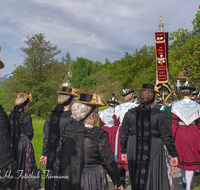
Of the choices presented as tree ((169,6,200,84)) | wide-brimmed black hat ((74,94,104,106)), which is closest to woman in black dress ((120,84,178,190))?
wide-brimmed black hat ((74,94,104,106))

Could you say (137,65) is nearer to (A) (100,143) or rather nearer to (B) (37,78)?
(B) (37,78)

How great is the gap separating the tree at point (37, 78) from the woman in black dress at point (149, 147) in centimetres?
2395

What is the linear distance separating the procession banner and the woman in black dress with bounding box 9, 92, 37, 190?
33.6 feet

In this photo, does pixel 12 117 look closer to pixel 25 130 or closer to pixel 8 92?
pixel 25 130

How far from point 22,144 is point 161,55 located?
38.3 ft

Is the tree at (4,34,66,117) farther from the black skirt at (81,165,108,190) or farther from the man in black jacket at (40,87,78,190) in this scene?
the black skirt at (81,165,108,190)

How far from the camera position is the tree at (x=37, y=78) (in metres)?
25.5

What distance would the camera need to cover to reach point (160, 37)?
42.4 feet

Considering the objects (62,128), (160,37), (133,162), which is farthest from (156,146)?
(160,37)

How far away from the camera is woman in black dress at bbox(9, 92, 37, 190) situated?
3574 millimetres

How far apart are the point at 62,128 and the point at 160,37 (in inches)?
450

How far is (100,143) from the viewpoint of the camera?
88.1 inches

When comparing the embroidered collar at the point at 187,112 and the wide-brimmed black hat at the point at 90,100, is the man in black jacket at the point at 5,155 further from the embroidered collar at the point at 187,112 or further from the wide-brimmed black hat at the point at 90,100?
the embroidered collar at the point at 187,112

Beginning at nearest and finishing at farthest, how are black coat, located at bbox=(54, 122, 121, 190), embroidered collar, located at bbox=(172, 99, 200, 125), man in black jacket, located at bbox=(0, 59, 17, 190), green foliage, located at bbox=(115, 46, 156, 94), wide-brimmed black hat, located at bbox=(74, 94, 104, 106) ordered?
man in black jacket, located at bbox=(0, 59, 17, 190)
black coat, located at bbox=(54, 122, 121, 190)
wide-brimmed black hat, located at bbox=(74, 94, 104, 106)
embroidered collar, located at bbox=(172, 99, 200, 125)
green foliage, located at bbox=(115, 46, 156, 94)
